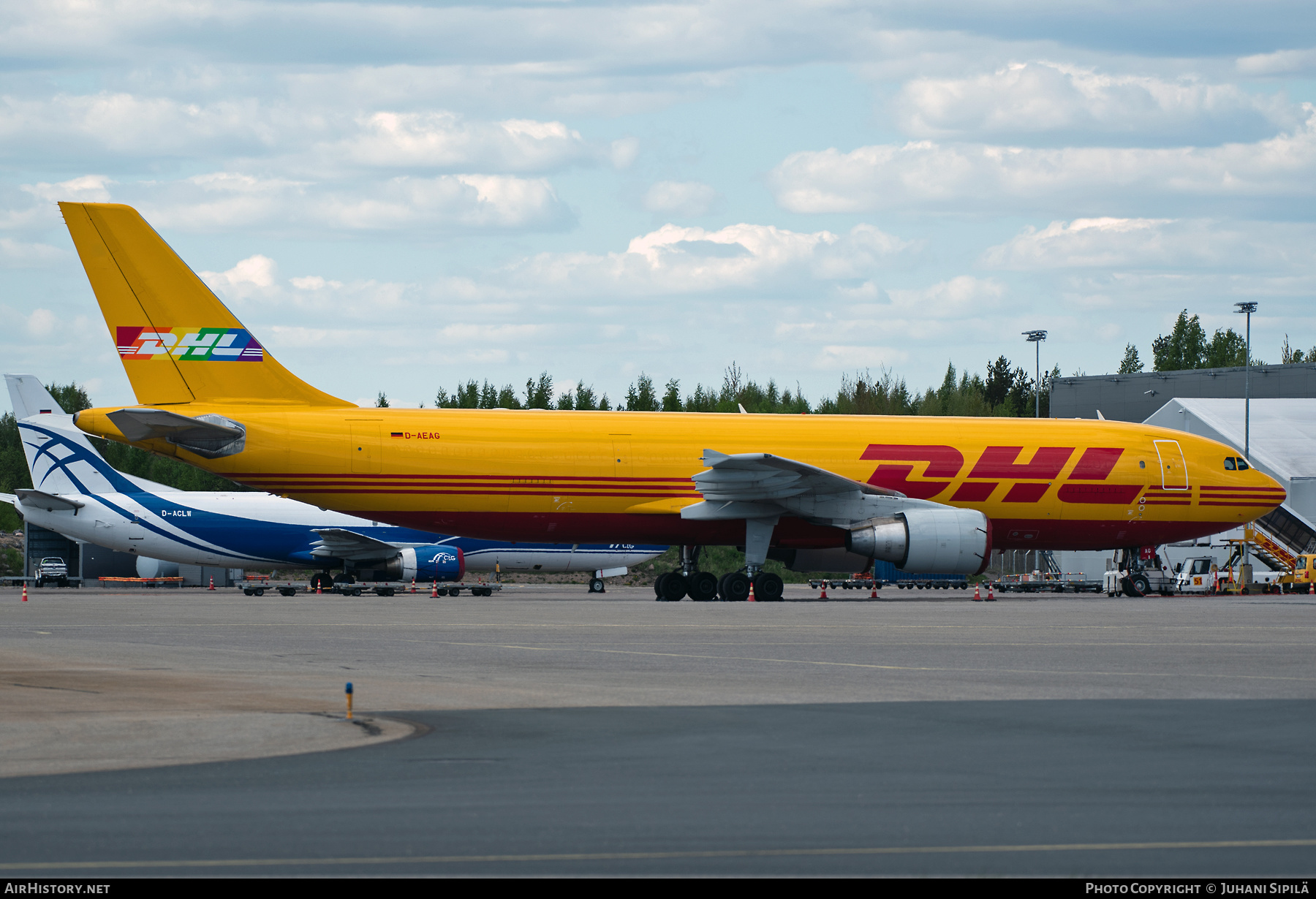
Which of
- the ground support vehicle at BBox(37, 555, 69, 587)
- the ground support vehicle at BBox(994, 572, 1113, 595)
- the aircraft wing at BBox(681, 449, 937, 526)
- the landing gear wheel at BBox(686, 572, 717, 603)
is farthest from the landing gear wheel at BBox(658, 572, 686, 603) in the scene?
the ground support vehicle at BBox(37, 555, 69, 587)

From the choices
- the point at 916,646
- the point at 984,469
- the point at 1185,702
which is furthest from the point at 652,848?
the point at 984,469

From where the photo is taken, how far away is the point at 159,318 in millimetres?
34375

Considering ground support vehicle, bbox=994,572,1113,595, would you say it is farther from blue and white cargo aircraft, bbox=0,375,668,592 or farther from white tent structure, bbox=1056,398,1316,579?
blue and white cargo aircraft, bbox=0,375,668,592

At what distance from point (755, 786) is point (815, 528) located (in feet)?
91.7

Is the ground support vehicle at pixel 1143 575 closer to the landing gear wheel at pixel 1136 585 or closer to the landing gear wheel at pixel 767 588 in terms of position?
the landing gear wheel at pixel 1136 585

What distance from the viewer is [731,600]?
3681 centimetres

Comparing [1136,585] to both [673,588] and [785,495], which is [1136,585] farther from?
[673,588]

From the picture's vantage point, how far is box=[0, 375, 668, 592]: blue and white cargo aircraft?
5281 cm

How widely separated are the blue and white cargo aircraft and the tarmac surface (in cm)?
3289

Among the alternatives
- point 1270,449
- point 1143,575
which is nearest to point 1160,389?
point 1270,449

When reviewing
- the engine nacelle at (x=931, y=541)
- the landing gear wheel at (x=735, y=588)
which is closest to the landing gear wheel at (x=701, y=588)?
the landing gear wheel at (x=735, y=588)

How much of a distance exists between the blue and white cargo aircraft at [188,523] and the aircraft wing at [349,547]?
37mm

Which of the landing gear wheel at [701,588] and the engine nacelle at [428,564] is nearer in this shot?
the landing gear wheel at [701,588]

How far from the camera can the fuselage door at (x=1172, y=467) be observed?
37.8 meters
